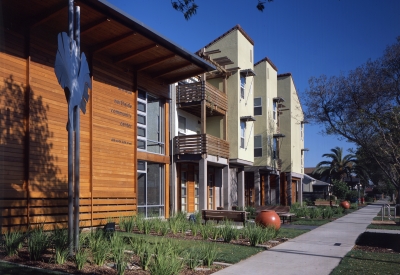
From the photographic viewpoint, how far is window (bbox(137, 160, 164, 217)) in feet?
60.8

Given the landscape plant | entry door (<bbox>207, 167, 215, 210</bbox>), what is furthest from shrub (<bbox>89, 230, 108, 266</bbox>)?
entry door (<bbox>207, 167, 215, 210</bbox>)

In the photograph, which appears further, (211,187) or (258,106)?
(258,106)

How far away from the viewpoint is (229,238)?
12477 mm

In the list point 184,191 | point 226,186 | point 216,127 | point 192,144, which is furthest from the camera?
point 216,127

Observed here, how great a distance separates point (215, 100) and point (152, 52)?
814 centimetres

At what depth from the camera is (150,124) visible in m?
19.5

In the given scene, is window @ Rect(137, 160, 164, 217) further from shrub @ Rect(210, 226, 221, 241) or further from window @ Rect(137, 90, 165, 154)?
shrub @ Rect(210, 226, 221, 241)

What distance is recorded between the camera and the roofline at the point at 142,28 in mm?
13252

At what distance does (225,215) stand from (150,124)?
A: 5.52 m

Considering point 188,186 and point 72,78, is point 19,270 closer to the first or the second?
point 72,78

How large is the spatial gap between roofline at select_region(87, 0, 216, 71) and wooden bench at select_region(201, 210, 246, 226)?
607 centimetres

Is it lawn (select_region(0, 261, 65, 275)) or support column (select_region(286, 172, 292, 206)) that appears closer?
lawn (select_region(0, 261, 65, 275))

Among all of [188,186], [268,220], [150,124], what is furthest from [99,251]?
[188,186]

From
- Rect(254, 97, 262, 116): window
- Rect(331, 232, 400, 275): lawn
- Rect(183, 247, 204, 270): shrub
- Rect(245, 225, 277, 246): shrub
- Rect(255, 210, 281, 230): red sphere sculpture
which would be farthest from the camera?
Rect(254, 97, 262, 116): window
